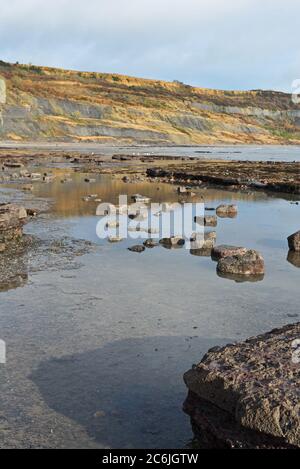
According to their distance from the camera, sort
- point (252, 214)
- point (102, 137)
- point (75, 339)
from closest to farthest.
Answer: point (75, 339) → point (252, 214) → point (102, 137)

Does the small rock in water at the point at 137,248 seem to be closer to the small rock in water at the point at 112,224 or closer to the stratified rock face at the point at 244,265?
the stratified rock face at the point at 244,265

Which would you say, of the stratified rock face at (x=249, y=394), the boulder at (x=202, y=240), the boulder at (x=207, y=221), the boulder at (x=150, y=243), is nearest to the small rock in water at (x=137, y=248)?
the boulder at (x=150, y=243)

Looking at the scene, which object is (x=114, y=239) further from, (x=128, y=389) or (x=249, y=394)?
(x=249, y=394)

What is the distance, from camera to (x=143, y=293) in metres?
8.88

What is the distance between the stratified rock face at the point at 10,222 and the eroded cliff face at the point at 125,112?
84.1 meters

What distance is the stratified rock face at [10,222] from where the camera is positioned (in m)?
12.8

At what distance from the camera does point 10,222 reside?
13.0 meters

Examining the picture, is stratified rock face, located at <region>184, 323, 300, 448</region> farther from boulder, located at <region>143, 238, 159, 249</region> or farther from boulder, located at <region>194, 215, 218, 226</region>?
boulder, located at <region>194, 215, 218, 226</region>

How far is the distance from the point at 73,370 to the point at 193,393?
6.06 ft

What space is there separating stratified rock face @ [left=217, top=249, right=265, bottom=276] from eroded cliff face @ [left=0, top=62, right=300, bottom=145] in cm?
8862

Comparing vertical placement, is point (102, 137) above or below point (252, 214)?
above

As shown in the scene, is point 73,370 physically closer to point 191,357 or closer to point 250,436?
point 191,357

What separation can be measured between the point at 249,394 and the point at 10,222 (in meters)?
9.99

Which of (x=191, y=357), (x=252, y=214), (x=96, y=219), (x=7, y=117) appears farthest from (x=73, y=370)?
(x=7, y=117)
